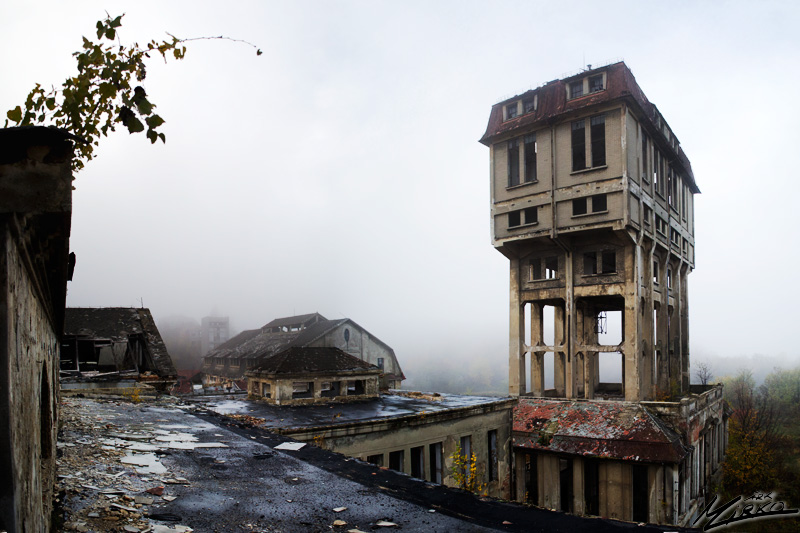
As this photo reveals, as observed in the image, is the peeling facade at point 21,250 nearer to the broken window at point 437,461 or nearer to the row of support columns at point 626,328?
the broken window at point 437,461

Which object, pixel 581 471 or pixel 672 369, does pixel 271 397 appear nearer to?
pixel 581 471

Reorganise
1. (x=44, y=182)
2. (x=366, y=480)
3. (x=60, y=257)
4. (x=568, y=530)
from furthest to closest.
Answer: (x=366, y=480), (x=568, y=530), (x=60, y=257), (x=44, y=182)

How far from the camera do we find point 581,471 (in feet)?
74.3

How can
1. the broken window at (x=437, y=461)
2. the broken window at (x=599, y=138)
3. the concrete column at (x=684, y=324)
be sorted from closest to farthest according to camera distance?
the broken window at (x=437, y=461) < the broken window at (x=599, y=138) < the concrete column at (x=684, y=324)

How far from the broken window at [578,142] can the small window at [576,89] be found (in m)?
1.49

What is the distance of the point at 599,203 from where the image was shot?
24656 mm

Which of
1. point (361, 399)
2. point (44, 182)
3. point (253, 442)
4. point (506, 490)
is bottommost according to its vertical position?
point (506, 490)

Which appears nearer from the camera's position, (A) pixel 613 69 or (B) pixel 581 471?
(B) pixel 581 471

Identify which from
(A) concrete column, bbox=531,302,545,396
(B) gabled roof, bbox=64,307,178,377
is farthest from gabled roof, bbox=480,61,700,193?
(B) gabled roof, bbox=64,307,178,377

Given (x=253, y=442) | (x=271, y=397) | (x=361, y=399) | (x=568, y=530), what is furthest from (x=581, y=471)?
(x=568, y=530)

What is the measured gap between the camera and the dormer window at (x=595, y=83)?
25.4 meters

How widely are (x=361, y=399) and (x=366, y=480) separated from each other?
16.6 meters

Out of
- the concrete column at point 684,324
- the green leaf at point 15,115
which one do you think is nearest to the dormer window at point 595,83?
the concrete column at point 684,324

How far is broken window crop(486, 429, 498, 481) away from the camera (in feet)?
75.9
